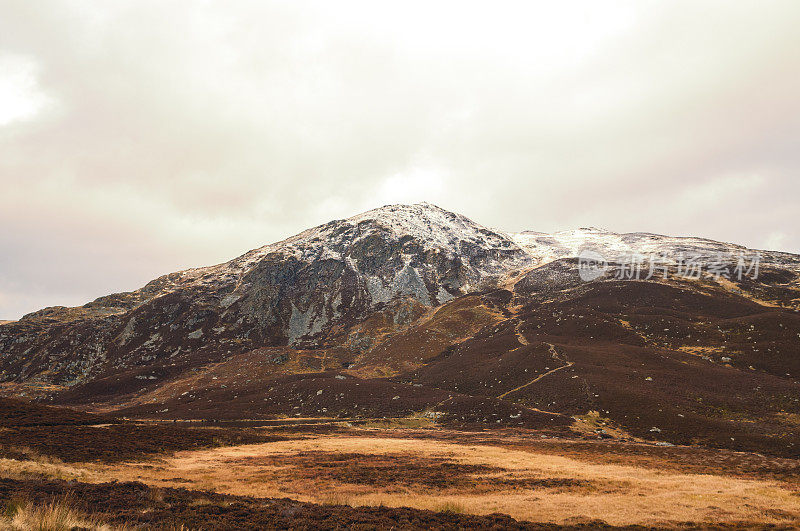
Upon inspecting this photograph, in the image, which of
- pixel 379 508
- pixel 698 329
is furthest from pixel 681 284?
pixel 379 508

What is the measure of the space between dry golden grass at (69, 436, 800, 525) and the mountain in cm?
2606

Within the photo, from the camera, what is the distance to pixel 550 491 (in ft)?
84.6

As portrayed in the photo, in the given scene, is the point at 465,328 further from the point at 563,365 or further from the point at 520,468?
the point at 520,468

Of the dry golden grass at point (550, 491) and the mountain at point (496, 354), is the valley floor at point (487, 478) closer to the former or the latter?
the dry golden grass at point (550, 491)

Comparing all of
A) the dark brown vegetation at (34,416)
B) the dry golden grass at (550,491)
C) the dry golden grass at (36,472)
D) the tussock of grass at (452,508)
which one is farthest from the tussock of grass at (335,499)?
the dark brown vegetation at (34,416)

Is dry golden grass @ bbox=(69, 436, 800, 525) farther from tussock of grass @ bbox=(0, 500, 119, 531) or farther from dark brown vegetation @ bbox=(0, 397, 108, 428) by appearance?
dark brown vegetation @ bbox=(0, 397, 108, 428)

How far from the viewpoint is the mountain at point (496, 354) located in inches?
2451

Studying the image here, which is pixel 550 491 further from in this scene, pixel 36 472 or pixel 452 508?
pixel 36 472

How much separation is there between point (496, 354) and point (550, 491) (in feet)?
257

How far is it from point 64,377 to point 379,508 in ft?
637

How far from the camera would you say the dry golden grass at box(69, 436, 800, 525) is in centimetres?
2028

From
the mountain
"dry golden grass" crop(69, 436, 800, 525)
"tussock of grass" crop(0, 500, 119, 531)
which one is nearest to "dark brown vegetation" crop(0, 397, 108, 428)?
"dry golden grass" crop(69, 436, 800, 525)

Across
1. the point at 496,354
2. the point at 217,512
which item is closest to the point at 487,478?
the point at 217,512

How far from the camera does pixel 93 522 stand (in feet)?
40.3
